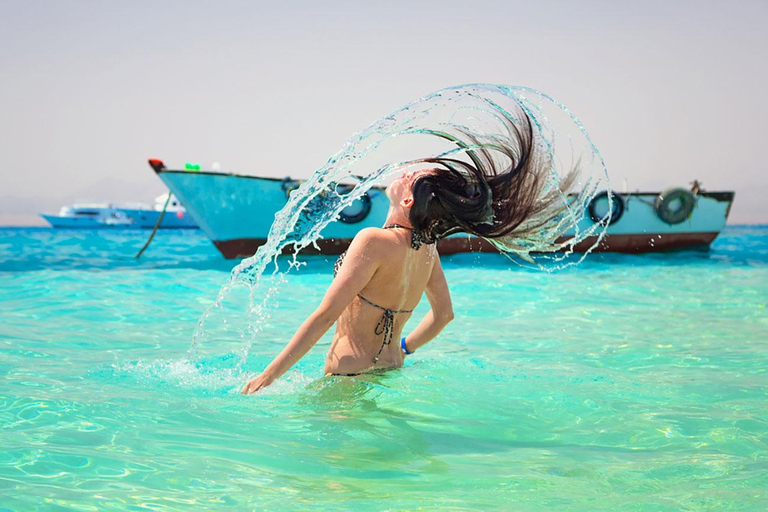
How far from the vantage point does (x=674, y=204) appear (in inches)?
827

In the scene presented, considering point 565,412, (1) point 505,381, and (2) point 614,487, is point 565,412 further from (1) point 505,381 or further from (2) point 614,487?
(2) point 614,487

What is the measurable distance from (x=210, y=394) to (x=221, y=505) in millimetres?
1767

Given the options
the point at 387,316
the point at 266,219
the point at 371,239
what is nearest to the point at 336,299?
the point at 371,239

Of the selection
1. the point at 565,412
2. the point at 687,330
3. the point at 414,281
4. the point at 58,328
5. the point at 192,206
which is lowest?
the point at 192,206

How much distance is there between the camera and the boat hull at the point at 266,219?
1736cm

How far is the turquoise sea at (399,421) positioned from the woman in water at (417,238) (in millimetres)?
255

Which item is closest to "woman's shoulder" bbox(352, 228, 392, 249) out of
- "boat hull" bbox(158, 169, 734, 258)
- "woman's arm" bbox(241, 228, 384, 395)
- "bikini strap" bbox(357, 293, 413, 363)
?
"woman's arm" bbox(241, 228, 384, 395)

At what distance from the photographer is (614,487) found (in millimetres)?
2898

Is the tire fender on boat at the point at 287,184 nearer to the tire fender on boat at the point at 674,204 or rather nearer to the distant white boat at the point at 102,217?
the tire fender on boat at the point at 674,204

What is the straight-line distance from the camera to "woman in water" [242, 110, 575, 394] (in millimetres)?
3338

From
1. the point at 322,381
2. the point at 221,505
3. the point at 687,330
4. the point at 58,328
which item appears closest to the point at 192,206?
the point at 58,328

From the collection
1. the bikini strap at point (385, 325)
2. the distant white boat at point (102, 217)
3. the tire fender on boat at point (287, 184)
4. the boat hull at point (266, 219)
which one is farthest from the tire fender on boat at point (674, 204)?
the distant white boat at point (102, 217)

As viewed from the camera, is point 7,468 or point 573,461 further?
point 573,461

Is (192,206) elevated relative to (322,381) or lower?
lower
